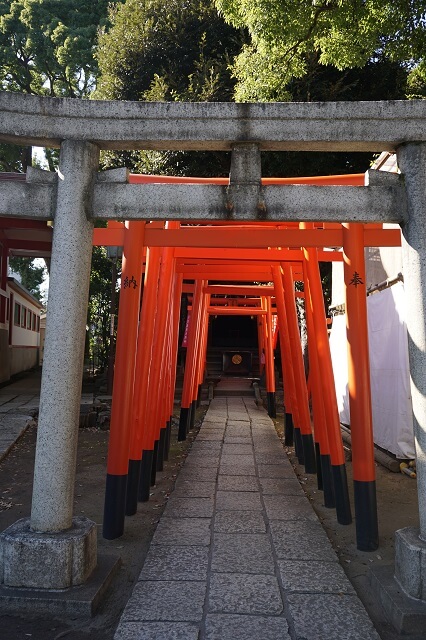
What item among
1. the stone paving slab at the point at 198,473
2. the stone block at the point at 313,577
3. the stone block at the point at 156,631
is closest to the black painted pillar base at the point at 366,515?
the stone block at the point at 313,577

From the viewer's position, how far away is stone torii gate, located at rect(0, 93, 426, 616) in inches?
142

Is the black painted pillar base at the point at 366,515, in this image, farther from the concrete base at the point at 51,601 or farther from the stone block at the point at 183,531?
the concrete base at the point at 51,601

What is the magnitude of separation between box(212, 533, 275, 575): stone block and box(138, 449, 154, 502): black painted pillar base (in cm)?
158

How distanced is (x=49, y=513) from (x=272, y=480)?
3795 mm

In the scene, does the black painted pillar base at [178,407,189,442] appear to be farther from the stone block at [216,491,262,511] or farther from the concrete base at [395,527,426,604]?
the concrete base at [395,527,426,604]

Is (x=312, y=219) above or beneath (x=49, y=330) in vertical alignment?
above

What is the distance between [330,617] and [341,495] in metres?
2.12

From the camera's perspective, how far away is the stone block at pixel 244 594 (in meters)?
3.33

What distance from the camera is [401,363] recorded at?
24.2 ft

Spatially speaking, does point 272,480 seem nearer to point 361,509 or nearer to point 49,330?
point 361,509

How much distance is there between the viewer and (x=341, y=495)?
5.31 meters

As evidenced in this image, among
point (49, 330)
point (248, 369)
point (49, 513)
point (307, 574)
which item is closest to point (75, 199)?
point (49, 330)

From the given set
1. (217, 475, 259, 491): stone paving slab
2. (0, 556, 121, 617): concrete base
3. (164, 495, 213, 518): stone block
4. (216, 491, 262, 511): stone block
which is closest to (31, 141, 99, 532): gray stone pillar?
(0, 556, 121, 617): concrete base

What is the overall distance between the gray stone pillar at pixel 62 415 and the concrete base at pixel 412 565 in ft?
6.42
